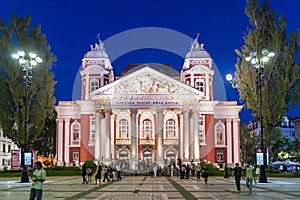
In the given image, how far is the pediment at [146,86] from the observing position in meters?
59.2

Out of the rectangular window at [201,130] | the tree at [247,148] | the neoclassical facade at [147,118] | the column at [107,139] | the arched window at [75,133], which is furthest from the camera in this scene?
the tree at [247,148]

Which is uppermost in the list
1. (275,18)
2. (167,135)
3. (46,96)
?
(275,18)

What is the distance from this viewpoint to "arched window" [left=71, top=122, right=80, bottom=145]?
6481 cm

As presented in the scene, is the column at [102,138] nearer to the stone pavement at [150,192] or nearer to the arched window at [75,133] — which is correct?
the arched window at [75,133]

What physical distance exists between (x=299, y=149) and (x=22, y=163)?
4626 centimetres

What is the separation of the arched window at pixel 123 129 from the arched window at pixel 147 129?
238 cm

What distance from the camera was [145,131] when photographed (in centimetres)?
6512

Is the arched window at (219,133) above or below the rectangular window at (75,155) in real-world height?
above

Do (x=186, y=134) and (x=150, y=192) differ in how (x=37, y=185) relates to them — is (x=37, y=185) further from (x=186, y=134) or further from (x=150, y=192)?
(x=186, y=134)

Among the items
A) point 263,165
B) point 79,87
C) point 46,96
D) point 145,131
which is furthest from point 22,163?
point 79,87

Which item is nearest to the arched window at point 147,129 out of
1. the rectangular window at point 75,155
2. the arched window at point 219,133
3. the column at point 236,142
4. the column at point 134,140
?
the column at point 134,140

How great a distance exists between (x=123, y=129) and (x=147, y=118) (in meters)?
3.71

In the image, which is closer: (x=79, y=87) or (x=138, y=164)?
(x=138, y=164)

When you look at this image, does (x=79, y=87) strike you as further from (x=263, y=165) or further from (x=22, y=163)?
(x=263, y=165)
